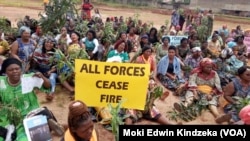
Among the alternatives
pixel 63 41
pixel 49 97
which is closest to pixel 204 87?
pixel 49 97

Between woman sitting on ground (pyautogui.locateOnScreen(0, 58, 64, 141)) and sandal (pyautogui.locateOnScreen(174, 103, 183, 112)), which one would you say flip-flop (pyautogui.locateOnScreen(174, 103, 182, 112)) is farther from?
woman sitting on ground (pyautogui.locateOnScreen(0, 58, 64, 141))

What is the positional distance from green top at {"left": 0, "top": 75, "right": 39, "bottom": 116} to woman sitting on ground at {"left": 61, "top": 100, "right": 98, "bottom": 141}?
5.43 ft

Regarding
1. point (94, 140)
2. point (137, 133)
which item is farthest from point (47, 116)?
point (137, 133)

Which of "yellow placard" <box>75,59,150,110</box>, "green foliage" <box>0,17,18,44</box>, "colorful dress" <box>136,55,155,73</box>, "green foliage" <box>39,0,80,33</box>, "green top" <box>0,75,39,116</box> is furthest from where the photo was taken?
"green foliage" <box>39,0,80,33</box>

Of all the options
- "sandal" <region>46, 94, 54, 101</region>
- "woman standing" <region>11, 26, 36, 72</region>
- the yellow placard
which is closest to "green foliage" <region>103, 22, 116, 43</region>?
"woman standing" <region>11, 26, 36, 72</region>

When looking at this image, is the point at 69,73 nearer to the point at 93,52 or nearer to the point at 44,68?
the point at 44,68

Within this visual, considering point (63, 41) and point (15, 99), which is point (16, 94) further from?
point (63, 41)

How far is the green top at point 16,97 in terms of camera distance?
4520 mm

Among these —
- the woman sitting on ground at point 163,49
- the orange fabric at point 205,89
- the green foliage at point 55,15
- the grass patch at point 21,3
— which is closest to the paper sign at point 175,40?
the woman sitting on ground at point 163,49

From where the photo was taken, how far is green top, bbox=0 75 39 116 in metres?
4.52

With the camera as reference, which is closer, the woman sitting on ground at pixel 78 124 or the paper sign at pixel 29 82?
the woman sitting on ground at pixel 78 124

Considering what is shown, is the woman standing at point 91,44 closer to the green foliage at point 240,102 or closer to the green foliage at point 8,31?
the green foliage at point 8,31

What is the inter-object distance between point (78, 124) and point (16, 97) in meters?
1.77

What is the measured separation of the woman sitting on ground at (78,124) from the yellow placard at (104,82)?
5.74ft
